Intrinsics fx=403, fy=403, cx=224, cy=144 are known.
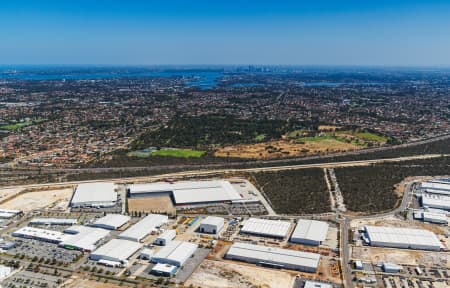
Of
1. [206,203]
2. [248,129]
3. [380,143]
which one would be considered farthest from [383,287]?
[248,129]

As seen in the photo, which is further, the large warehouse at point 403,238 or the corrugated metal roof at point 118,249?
the large warehouse at point 403,238

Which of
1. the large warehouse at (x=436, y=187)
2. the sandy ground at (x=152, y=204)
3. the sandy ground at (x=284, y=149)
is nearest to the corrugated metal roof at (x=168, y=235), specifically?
the sandy ground at (x=152, y=204)

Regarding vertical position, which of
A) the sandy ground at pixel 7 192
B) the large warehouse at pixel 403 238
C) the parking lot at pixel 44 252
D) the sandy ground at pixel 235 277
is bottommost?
the sandy ground at pixel 235 277

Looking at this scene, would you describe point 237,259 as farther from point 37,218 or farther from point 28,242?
point 37,218

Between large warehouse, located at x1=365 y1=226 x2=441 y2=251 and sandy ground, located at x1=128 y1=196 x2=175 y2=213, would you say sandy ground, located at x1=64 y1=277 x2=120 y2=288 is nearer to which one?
sandy ground, located at x1=128 y1=196 x2=175 y2=213

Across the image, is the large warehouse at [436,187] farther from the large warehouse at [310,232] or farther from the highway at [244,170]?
the large warehouse at [310,232]

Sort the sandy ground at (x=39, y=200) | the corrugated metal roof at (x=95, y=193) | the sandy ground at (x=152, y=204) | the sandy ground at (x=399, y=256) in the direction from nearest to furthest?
the sandy ground at (x=399, y=256), the sandy ground at (x=152, y=204), the sandy ground at (x=39, y=200), the corrugated metal roof at (x=95, y=193)
